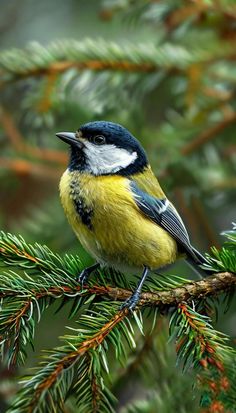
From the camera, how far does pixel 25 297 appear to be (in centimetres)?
174

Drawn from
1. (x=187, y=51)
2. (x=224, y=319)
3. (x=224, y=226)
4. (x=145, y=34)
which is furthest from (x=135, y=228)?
(x=145, y=34)

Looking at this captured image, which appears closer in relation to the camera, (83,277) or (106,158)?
(83,277)

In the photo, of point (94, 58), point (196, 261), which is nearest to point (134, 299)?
point (196, 261)

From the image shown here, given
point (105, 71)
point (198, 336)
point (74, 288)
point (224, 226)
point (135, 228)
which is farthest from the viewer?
point (224, 226)

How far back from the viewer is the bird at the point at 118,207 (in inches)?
92.0

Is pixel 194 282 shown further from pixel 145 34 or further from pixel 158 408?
pixel 145 34

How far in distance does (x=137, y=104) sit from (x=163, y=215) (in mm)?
838

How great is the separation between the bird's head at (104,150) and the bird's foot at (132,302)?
708 millimetres

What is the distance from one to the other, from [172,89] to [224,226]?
111 cm

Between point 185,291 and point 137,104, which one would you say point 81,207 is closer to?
point 185,291

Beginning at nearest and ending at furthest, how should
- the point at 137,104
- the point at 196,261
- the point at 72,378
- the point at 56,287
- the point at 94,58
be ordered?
1. the point at 72,378
2. the point at 56,287
3. the point at 196,261
4. the point at 94,58
5. the point at 137,104

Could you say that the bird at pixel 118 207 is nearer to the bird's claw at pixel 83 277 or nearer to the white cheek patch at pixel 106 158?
the white cheek patch at pixel 106 158

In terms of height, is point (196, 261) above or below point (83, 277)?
above

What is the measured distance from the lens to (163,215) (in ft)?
8.40
